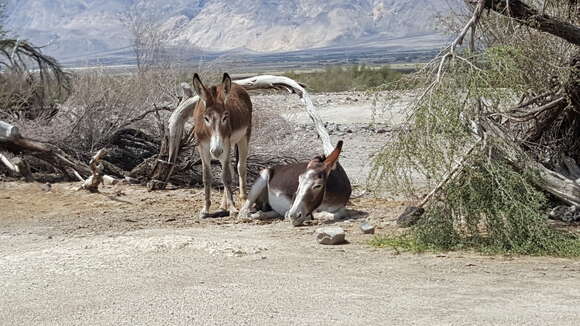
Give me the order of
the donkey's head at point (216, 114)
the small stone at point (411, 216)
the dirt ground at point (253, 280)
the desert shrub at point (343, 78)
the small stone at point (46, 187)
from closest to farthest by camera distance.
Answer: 1. the dirt ground at point (253, 280)
2. the small stone at point (411, 216)
3. the donkey's head at point (216, 114)
4. the small stone at point (46, 187)
5. the desert shrub at point (343, 78)

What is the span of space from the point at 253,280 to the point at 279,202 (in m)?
4.50

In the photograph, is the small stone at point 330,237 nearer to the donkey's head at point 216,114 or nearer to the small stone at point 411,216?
the small stone at point 411,216

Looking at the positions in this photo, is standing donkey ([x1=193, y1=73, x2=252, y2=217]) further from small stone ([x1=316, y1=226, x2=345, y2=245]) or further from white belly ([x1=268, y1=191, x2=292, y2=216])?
small stone ([x1=316, y1=226, x2=345, y2=245])

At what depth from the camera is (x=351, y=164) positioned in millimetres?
21953

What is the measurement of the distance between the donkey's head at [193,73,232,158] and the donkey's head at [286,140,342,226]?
1207mm

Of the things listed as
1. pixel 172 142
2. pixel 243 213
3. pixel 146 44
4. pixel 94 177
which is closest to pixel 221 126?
pixel 243 213

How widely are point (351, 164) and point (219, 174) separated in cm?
479

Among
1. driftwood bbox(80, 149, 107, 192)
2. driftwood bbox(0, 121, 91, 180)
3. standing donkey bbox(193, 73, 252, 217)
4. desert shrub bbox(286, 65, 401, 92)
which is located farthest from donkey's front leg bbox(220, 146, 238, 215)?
desert shrub bbox(286, 65, 401, 92)

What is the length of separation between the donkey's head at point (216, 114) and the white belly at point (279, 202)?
0.96m

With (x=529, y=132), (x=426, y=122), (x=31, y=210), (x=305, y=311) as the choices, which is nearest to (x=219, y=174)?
(x=31, y=210)

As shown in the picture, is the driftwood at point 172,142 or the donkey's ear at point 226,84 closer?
the donkey's ear at point 226,84

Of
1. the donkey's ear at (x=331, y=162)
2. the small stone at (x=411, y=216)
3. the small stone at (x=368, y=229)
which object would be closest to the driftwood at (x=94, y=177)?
the donkey's ear at (x=331, y=162)

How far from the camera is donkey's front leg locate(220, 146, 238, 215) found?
14.3 m

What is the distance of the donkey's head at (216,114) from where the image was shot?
1355cm
